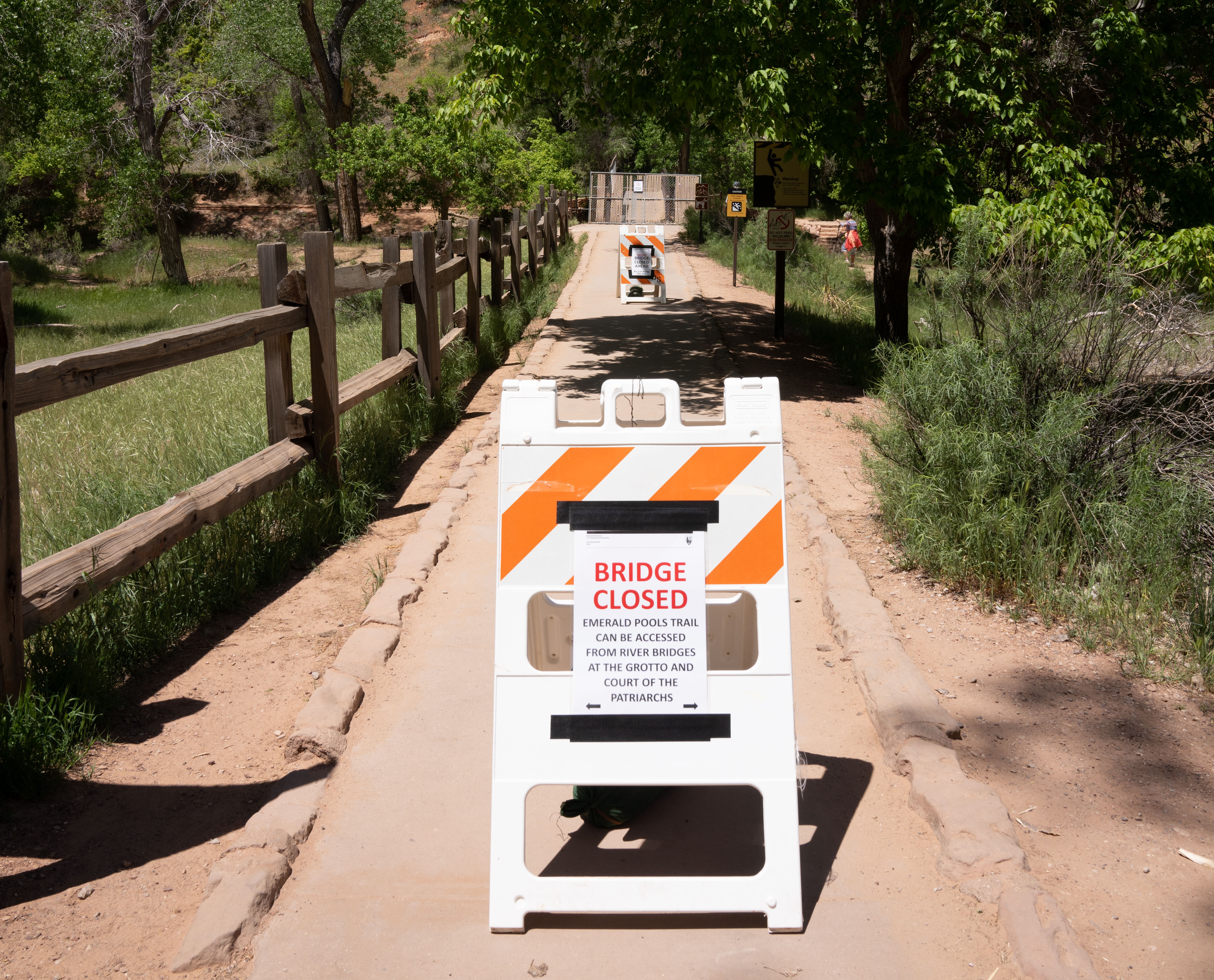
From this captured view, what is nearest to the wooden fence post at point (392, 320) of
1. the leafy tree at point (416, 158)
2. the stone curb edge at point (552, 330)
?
the stone curb edge at point (552, 330)

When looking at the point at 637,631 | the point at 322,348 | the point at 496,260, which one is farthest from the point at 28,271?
the point at 637,631

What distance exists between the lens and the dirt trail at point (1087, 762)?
284 centimetres

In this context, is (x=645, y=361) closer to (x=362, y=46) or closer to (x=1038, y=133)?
(x=1038, y=133)

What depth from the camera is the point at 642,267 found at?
1744 centimetres

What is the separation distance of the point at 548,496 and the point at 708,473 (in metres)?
0.46

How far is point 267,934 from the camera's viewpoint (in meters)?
2.75

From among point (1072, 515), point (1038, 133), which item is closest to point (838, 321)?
point (1038, 133)

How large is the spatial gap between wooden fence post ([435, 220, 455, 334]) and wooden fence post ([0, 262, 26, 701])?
7.34 m

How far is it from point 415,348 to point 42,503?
149 inches

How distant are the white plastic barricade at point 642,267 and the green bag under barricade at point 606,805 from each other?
48.3ft

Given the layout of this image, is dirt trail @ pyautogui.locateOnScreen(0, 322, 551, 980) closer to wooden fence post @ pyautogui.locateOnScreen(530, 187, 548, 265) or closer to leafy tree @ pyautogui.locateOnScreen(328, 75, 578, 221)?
wooden fence post @ pyautogui.locateOnScreen(530, 187, 548, 265)

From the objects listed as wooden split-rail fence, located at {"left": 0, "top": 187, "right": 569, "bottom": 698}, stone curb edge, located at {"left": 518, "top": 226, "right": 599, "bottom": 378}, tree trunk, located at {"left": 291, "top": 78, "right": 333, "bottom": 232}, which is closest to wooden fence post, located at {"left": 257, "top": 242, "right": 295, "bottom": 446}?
wooden split-rail fence, located at {"left": 0, "top": 187, "right": 569, "bottom": 698}

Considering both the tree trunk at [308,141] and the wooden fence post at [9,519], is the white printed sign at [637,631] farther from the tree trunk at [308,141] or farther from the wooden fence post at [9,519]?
the tree trunk at [308,141]

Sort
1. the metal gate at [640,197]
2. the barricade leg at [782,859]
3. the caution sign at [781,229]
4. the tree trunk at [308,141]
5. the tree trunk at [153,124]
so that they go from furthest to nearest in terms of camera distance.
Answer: the metal gate at [640,197], the tree trunk at [308,141], the tree trunk at [153,124], the caution sign at [781,229], the barricade leg at [782,859]
